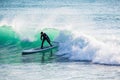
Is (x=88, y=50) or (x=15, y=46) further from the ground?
(x=15, y=46)

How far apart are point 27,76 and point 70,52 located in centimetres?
784

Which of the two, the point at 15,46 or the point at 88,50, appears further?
the point at 15,46

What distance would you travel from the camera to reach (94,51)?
103ft

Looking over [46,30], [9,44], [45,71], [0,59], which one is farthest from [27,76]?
[46,30]

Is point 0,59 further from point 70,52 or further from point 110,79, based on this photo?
point 110,79

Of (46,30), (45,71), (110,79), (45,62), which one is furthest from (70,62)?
(46,30)

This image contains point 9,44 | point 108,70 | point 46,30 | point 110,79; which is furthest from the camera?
point 46,30

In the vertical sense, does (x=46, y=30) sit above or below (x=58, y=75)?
above

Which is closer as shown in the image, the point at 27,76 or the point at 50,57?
the point at 27,76

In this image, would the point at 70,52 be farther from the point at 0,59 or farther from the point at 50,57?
the point at 0,59

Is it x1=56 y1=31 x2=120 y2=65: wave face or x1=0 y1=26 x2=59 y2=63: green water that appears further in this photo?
x1=0 y1=26 x2=59 y2=63: green water

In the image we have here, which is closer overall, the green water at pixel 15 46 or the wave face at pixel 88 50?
the wave face at pixel 88 50

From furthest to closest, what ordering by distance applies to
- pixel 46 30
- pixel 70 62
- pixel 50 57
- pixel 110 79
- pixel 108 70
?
pixel 46 30, pixel 50 57, pixel 70 62, pixel 108 70, pixel 110 79

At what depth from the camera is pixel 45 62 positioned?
2970 centimetres
